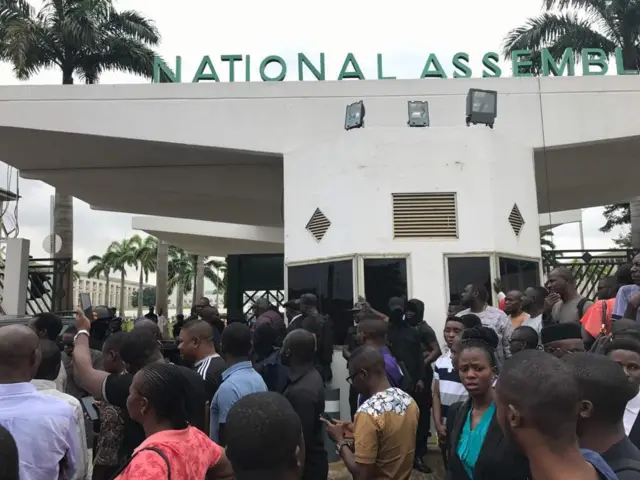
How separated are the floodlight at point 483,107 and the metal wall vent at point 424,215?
43.5 inches

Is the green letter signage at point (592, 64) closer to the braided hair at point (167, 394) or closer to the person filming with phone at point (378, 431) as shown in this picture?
the person filming with phone at point (378, 431)

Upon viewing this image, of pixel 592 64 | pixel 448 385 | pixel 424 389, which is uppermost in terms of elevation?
pixel 592 64

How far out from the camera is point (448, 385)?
3.83 metres

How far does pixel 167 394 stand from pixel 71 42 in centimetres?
1518

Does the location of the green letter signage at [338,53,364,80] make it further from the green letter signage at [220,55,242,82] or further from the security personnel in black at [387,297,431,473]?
the security personnel in black at [387,297,431,473]

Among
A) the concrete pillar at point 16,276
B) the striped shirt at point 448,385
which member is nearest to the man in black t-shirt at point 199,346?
the striped shirt at point 448,385

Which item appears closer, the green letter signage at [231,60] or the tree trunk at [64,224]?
the green letter signage at [231,60]

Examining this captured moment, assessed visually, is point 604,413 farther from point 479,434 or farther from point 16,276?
point 16,276

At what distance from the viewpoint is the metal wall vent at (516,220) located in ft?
24.8

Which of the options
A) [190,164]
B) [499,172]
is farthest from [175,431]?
[190,164]

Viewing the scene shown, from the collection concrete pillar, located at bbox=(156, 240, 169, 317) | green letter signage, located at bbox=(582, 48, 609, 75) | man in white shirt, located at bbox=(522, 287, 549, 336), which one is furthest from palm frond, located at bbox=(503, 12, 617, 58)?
concrete pillar, located at bbox=(156, 240, 169, 317)

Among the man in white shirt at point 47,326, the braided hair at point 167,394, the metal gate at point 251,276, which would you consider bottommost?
the braided hair at point 167,394

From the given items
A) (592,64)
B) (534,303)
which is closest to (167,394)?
(534,303)

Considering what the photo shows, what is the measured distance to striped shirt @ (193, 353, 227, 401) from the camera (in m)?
3.19
